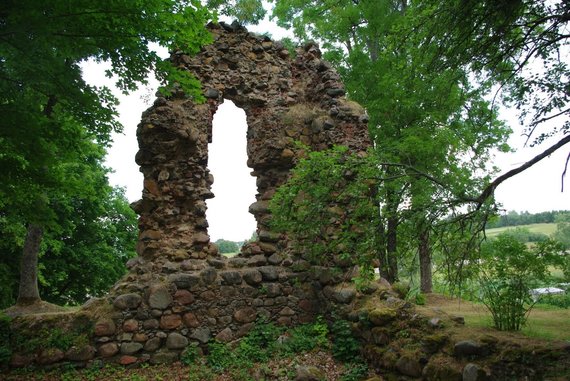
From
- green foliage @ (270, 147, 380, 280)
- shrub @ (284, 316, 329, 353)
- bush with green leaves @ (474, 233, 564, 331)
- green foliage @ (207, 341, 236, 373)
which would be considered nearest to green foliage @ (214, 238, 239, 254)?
shrub @ (284, 316, 329, 353)

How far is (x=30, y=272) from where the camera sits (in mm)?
10055

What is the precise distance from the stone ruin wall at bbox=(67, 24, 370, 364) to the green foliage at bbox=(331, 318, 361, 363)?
1.30ft

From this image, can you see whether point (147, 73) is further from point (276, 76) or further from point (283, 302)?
point (283, 302)

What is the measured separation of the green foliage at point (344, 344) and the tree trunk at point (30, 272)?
777 centimetres

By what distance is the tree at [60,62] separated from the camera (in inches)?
164

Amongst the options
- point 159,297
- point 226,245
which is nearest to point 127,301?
point 159,297

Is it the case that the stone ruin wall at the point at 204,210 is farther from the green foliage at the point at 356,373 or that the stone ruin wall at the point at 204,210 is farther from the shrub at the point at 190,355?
the green foliage at the point at 356,373

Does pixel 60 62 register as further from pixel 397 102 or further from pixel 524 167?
pixel 397 102

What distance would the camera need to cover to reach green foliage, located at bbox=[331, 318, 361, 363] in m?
6.30

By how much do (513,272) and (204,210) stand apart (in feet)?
17.5

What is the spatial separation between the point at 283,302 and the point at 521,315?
4.06m

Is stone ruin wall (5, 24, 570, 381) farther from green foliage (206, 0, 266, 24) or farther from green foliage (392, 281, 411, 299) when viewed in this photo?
green foliage (206, 0, 266, 24)

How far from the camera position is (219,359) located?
21.6 feet

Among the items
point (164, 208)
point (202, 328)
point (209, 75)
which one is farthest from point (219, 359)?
point (209, 75)
